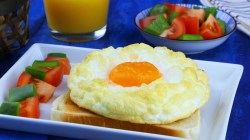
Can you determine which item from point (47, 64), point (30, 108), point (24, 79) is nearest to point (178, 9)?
point (47, 64)

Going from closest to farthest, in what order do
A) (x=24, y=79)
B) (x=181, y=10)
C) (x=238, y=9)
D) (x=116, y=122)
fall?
(x=116, y=122) < (x=24, y=79) < (x=181, y=10) < (x=238, y=9)

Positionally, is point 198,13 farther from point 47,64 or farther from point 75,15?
point 47,64

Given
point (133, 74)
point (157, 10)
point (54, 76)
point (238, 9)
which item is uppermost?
point (133, 74)

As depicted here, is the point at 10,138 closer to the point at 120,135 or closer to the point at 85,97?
the point at 85,97

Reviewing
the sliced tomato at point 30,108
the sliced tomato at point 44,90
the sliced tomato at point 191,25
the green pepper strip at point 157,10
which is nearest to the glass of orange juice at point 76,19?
the green pepper strip at point 157,10

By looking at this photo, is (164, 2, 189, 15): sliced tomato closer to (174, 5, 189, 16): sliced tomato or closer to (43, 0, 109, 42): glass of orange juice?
(174, 5, 189, 16): sliced tomato

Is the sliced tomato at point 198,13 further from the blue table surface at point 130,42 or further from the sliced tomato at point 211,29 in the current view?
the blue table surface at point 130,42

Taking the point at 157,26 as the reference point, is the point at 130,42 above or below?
below
